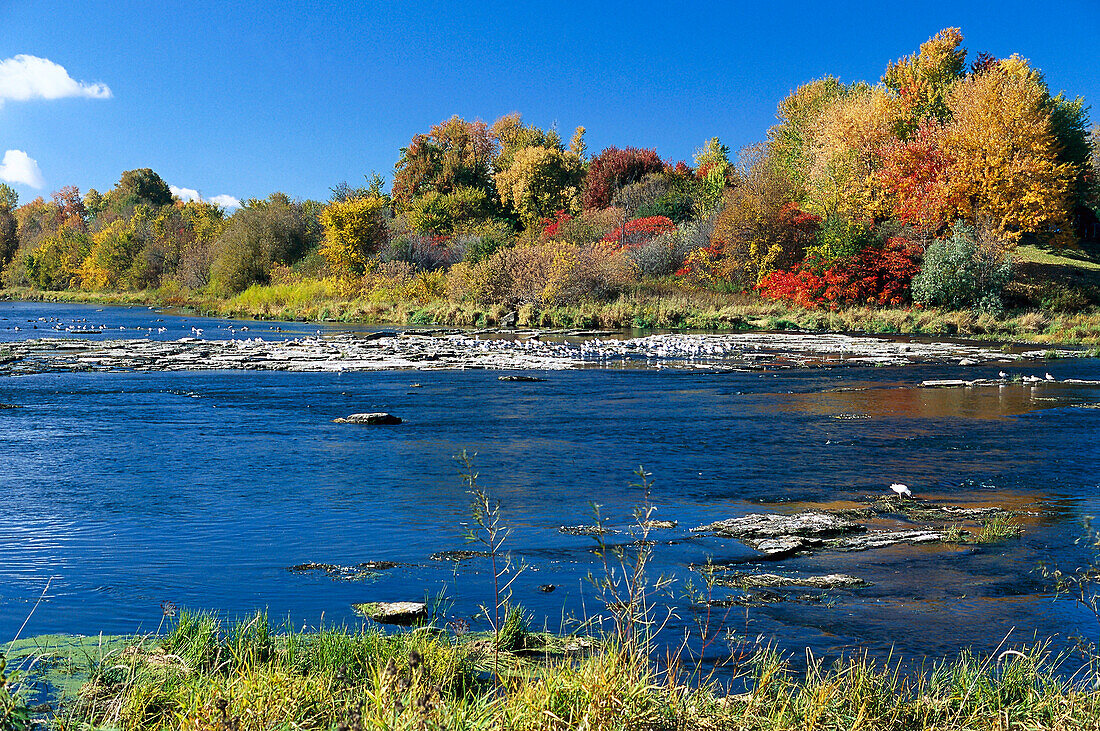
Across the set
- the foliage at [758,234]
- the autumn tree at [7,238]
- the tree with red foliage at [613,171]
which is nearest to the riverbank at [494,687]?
the foliage at [758,234]

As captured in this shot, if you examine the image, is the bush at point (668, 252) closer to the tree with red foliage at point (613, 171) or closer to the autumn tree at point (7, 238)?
the tree with red foliage at point (613, 171)

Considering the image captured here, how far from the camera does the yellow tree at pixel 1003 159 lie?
41.5m

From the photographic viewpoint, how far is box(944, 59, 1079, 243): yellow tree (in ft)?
136

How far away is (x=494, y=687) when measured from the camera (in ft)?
16.5

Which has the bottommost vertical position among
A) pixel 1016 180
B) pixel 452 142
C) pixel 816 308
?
pixel 816 308

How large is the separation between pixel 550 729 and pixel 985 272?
4066cm

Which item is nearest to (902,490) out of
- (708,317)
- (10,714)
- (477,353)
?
(10,714)

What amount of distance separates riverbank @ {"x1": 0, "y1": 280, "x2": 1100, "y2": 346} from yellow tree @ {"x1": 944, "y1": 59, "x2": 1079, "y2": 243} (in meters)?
5.32

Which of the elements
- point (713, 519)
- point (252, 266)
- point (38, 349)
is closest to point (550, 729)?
point (713, 519)

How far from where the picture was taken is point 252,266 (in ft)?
236

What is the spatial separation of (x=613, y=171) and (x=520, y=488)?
213 feet

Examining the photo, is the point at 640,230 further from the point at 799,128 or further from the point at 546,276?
the point at 546,276

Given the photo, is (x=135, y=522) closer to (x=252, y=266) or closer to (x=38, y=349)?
(x=38, y=349)

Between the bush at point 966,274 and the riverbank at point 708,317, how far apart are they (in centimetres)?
99
